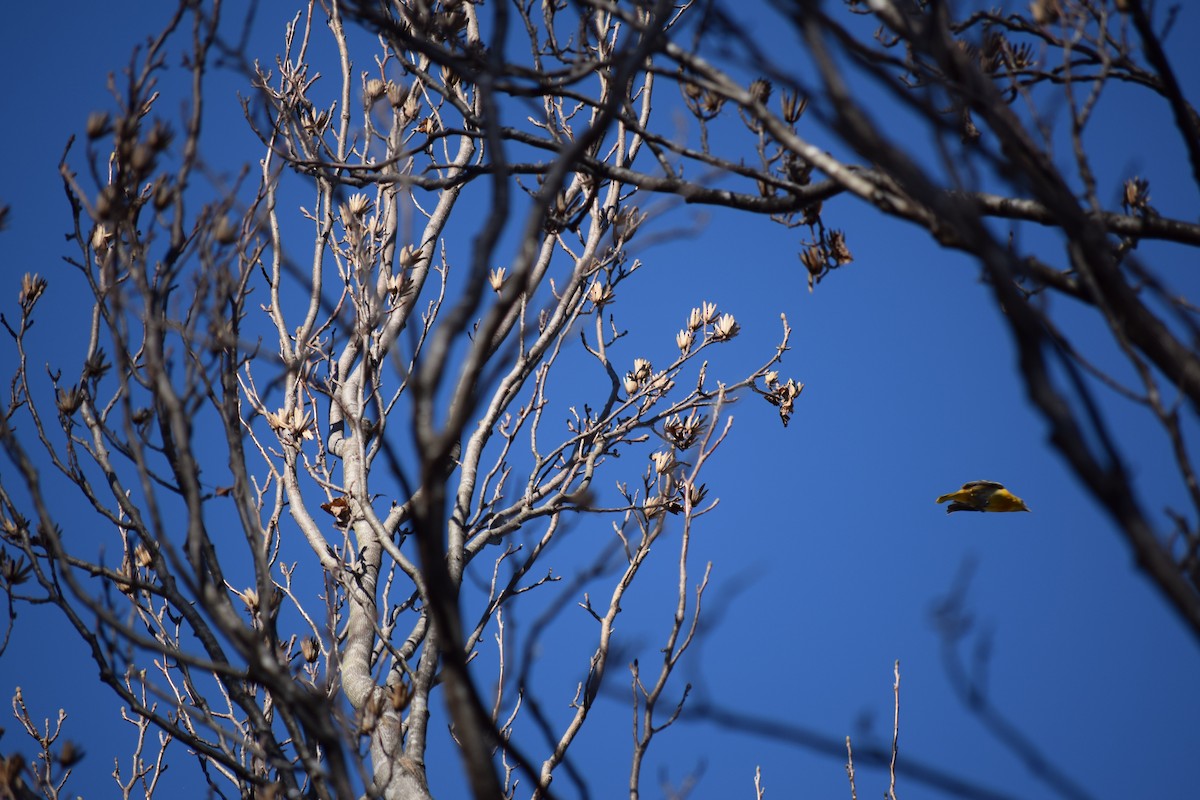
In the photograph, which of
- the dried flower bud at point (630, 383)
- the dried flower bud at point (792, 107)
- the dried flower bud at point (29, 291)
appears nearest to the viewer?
the dried flower bud at point (792, 107)

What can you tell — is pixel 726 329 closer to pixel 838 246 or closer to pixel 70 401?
pixel 838 246

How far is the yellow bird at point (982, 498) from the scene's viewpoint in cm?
238

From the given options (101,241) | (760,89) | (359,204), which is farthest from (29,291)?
(760,89)

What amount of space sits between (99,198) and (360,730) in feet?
3.76

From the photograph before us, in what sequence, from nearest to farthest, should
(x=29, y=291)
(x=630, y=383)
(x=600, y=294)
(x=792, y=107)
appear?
(x=792, y=107)
(x=29, y=291)
(x=600, y=294)
(x=630, y=383)

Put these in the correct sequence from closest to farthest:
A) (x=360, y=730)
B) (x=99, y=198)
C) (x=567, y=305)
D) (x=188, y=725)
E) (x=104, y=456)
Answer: (x=99, y=198) < (x=360, y=730) < (x=104, y=456) < (x=188, y=725) < (x=567, y=305)

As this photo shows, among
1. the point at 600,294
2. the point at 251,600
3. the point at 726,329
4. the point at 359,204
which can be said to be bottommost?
the point at 251,600

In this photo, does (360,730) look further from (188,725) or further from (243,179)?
(188,725)

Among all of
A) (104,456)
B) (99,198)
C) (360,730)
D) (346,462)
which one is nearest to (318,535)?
(346,462)

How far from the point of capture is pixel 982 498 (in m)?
2.45

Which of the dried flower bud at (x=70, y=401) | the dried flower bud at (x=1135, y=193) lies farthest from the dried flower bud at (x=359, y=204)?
the dried flower bud at (x=1135, y=193)

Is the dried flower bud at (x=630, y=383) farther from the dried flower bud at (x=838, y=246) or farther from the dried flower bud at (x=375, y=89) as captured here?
the dried flower bud at (x=838, y=246)

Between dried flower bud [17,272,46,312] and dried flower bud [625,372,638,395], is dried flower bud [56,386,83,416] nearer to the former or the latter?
dried flower bud [17,272,46,312]

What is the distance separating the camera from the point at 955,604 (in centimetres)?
161
